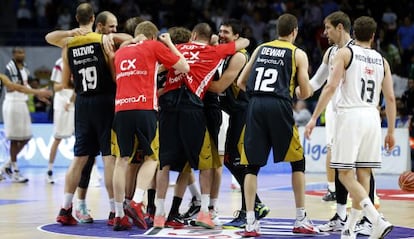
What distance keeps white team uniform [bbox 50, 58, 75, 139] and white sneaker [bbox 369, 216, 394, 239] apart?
863cm

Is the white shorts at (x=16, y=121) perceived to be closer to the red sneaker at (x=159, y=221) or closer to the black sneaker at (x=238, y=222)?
the black sneaker at (x=238, y=222)

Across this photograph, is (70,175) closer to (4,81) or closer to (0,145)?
(4,81)

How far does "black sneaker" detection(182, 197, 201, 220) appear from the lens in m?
10.7

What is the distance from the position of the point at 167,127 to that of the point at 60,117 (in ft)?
22.3

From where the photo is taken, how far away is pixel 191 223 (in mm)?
10320

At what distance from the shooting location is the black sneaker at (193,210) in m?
10.7

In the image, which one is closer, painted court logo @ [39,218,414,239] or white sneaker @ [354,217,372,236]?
painted court logo @ [39,218,414,239]

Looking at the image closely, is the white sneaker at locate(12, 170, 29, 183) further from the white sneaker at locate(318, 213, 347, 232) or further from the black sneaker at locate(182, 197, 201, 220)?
the white sneaker at locate(318, 213, 347, 232)

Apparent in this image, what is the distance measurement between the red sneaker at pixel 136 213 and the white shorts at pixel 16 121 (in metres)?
7.15

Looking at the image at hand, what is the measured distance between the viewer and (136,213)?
9.84m

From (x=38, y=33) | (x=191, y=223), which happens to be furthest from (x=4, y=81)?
(x=38, y=33)

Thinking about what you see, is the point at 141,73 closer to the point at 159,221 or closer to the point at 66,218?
the point at 159,221

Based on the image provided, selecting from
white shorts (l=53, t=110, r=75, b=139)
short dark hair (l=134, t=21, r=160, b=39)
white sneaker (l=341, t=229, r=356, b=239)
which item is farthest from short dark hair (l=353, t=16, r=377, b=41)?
white shorts (l=53, t=110, r=75, b=139)

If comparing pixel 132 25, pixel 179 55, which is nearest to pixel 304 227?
pixel 179 55
